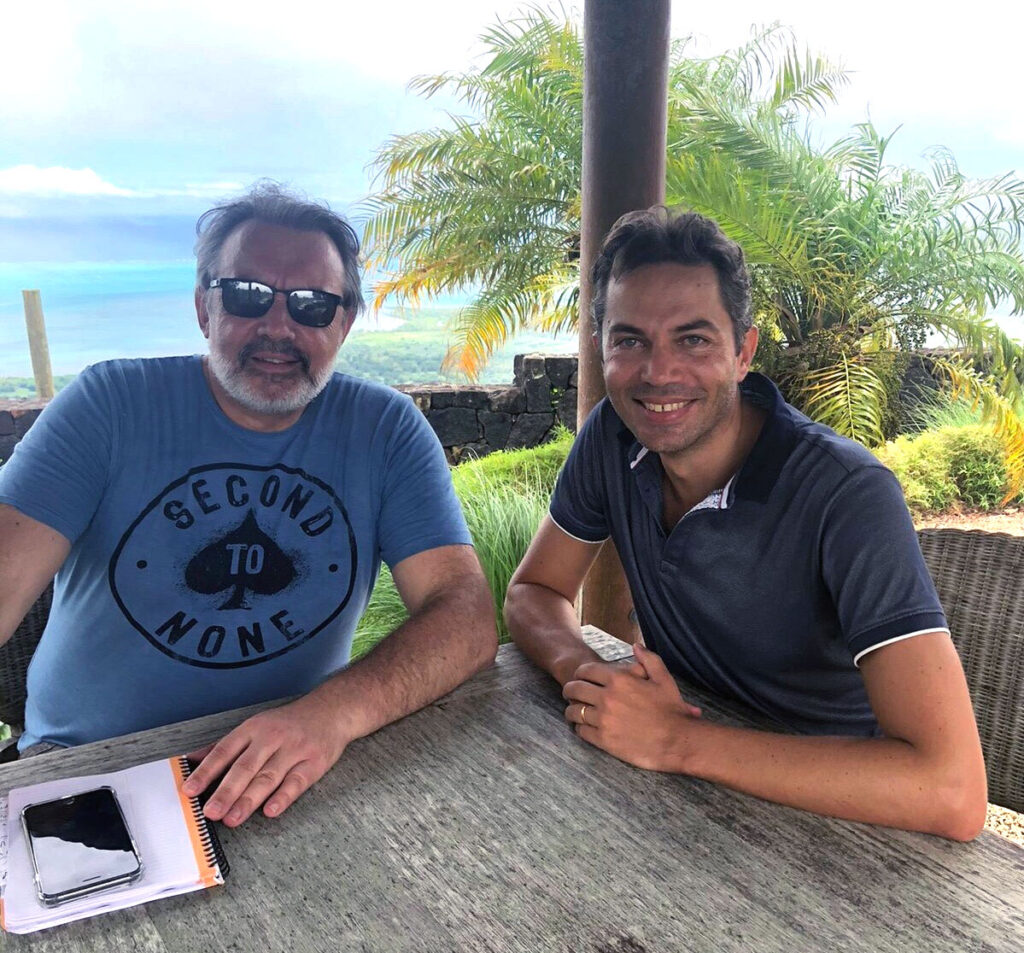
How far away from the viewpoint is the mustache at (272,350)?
185 centimetres

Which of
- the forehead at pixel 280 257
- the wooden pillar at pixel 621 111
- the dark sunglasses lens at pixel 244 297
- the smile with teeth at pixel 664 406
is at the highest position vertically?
the wooden pillar at pixel 621 111

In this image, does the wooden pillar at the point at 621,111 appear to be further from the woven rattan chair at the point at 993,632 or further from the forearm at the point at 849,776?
the forearm at the point at 849,776

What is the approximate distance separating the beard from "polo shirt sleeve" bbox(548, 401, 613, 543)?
0.57m

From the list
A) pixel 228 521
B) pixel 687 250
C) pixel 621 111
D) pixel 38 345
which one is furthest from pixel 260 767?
pixel 38 345

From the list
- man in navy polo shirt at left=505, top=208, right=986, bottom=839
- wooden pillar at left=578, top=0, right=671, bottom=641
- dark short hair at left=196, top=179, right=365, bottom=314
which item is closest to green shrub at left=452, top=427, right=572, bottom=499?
wooden pillar at left=578, top=0, right=671, bottom=641

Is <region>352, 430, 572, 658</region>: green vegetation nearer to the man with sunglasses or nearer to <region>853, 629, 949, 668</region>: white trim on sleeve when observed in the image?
the man with sunglasses

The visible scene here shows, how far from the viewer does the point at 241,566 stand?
177cm

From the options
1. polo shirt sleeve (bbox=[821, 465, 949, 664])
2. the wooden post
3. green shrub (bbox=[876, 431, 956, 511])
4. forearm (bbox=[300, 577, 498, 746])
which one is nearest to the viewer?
polo shirt sleeve (bbox=[821, 465, 949, 664])

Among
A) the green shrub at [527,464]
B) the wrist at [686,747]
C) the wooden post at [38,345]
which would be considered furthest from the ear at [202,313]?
the wooden post at [38,345]

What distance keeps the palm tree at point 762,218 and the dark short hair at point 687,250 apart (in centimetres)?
531

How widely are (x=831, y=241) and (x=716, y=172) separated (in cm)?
166

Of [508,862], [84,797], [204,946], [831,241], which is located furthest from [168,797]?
[831,241]

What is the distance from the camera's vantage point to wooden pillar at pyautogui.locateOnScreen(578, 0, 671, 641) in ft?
7.43

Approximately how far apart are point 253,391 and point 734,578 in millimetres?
1019
